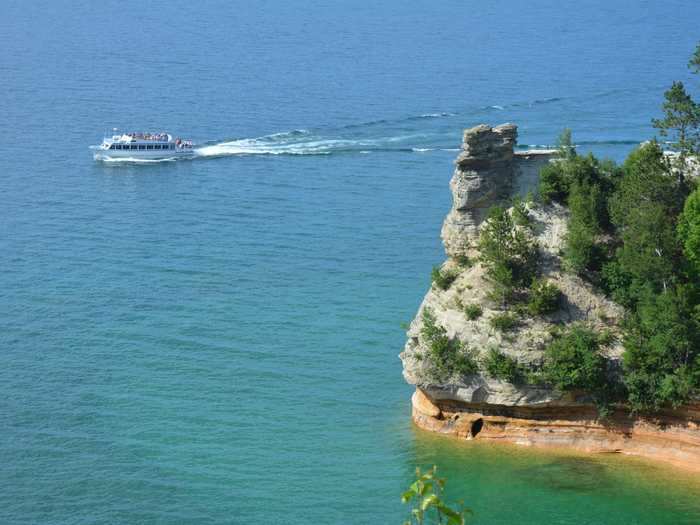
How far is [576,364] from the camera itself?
54.6 metres

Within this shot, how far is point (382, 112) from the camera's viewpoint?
118m

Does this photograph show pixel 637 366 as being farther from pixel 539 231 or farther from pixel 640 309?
pixel 539 231

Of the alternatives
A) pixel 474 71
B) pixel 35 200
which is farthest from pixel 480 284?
pixel 474 71

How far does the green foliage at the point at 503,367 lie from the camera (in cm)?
5550

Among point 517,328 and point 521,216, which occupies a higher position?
point 521,216

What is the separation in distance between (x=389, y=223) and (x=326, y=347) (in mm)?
21012

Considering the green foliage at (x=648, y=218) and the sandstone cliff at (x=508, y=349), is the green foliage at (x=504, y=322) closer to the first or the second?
the sandstone cliff at (x=508, y=349)

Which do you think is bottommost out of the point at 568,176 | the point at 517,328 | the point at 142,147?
the point at 517,328

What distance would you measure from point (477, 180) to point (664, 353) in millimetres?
12670

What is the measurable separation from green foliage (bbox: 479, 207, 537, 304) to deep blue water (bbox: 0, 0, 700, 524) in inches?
294

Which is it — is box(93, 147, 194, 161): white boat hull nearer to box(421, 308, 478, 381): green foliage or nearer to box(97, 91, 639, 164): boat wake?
box(97, 91, 639, 164): boat wake

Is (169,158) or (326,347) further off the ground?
(169,158)

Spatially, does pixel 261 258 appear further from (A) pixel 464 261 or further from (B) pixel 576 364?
(B) pixel 576 364

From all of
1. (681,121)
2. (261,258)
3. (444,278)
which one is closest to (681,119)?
(681,121)
